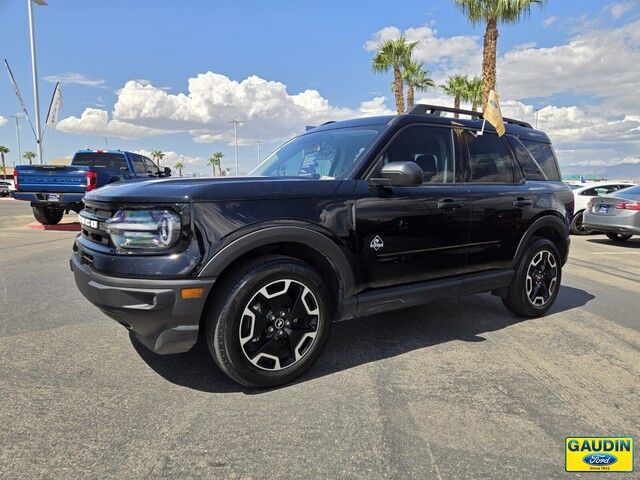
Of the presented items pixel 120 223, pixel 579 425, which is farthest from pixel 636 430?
pixel 120 223

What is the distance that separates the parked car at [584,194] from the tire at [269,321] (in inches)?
479

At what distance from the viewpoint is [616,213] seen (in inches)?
411

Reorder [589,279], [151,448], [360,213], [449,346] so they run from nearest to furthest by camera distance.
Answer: [151,448], [360,213], [449,346], [589,279]

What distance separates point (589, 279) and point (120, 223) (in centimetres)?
660

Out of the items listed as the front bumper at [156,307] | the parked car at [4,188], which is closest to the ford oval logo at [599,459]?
the front bumper at [156,307]

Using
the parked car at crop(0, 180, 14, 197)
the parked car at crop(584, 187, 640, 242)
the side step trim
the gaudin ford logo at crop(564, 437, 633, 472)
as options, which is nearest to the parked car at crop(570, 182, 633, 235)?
the parked car at crop(584, 187, 640, 242)

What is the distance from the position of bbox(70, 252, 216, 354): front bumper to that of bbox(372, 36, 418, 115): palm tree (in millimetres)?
25780

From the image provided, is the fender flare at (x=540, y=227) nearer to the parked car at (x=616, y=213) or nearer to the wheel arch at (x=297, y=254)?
the wheel arch at (x=297, y=254)

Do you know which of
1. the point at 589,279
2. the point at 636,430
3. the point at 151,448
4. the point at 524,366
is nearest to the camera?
the point at 151,448

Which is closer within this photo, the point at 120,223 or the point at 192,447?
the point at 192,447

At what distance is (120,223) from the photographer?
2758 millimetres

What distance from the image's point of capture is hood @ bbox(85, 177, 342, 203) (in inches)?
108

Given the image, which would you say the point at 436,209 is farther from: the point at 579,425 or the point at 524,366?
the point at 579,425

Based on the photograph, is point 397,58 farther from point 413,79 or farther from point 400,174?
point 400,174
